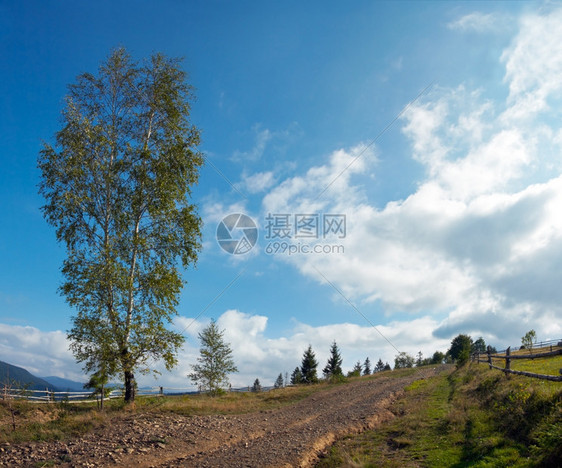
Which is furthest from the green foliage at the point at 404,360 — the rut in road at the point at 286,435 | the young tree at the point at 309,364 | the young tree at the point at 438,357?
the rut in road at the point at 286,435

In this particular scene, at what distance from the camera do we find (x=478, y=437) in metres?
9.20

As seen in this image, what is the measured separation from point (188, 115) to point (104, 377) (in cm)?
1419

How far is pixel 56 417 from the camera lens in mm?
13938

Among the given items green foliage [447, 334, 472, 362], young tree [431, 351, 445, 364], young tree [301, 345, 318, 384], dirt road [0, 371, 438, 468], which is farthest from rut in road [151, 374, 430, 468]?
young tree [431, 351, 445, 364]

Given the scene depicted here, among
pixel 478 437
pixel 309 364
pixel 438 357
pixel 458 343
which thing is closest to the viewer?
pixel 478 437

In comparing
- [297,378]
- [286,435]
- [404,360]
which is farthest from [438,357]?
[286,435]

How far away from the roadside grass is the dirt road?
43.2 inches

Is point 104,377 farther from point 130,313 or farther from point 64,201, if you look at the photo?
point 64,201

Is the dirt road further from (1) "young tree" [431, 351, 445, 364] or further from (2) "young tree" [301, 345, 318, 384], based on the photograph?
(1) "young tree" [431, 351, 445, 364]

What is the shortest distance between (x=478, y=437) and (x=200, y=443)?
8414mm

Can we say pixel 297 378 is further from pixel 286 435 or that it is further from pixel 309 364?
pixel 286 435

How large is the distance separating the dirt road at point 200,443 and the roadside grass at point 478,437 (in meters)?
1.10

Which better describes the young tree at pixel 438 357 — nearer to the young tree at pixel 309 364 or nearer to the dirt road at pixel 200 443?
the young tree at pixel 309 364

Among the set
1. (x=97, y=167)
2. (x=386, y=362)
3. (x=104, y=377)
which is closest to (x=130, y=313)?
(x=104, y=377)
